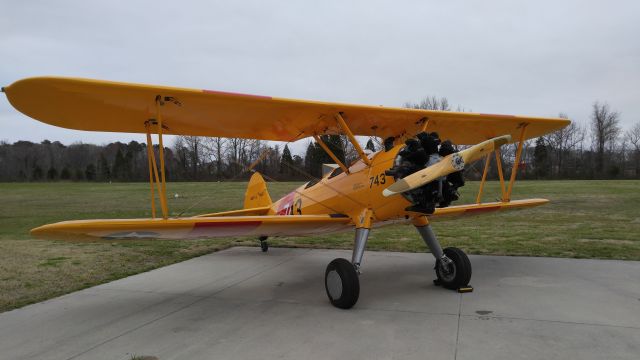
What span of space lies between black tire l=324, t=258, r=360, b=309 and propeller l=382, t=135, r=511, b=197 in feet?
3.97

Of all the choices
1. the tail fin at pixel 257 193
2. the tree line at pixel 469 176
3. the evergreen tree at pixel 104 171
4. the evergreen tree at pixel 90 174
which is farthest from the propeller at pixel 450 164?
the evergreen tree at pixel 90 174

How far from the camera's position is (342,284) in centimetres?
504

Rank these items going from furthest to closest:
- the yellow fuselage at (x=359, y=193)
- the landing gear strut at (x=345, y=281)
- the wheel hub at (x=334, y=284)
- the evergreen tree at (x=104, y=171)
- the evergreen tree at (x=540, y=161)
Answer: the evergreen tree at (x=104, y=171) < the evergreen tree at (x=540, y=161) < the yellow fuselage at (x=359, y=193) < the wheel hub at (x=334, y=284) < the landing gear strut at (x=345, y=281)

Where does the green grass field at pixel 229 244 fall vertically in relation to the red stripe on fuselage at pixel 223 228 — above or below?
below

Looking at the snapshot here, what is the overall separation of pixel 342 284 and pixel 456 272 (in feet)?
5.46

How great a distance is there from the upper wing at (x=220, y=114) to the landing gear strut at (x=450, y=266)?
5.40ft

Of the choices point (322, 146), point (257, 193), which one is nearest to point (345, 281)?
point (322, 146)

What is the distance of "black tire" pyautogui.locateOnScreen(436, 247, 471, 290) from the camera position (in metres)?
5.65

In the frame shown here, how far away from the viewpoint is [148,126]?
559cm

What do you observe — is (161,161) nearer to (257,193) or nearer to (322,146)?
(322,146)

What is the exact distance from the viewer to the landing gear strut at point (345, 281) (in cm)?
497

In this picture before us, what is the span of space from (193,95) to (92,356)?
2764mm

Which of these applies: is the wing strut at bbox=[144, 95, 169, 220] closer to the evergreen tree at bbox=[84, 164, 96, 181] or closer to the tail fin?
the tail fin

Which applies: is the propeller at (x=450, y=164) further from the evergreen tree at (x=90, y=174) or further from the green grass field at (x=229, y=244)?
the evergreen tree at (x=90, y=174)
